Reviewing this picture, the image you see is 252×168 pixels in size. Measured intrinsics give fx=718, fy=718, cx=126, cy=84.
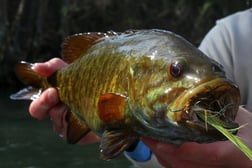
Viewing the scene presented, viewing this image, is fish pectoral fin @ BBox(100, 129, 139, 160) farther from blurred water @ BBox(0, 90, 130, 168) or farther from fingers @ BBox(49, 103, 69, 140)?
blurred water @ BBox(0, 90, 130, 168)

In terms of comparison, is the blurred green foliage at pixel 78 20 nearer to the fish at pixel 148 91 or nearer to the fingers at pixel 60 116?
the fingers at pixel 60 116

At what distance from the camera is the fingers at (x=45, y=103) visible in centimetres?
221

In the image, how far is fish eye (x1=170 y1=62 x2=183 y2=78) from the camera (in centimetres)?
158

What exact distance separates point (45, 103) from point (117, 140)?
0.58 meters

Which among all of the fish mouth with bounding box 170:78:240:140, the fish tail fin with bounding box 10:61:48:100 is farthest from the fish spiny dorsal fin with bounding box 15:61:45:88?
the fish mouth with bounding box 170:78:240:140

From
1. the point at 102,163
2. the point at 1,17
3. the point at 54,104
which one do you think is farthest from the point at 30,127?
the point at 54,104

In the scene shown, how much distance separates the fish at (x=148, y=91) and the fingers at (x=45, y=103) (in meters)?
0.19

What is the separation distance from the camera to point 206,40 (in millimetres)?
3023

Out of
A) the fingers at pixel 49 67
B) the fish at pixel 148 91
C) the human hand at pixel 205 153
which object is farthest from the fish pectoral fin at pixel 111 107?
the fingers at pixel 49 67

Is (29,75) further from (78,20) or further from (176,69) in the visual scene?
(78,20)

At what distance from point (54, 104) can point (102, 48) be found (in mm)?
398

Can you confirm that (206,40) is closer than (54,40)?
Yes

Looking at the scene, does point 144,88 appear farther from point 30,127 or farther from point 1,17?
point 1,17

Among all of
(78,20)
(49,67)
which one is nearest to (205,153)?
(49,67)
